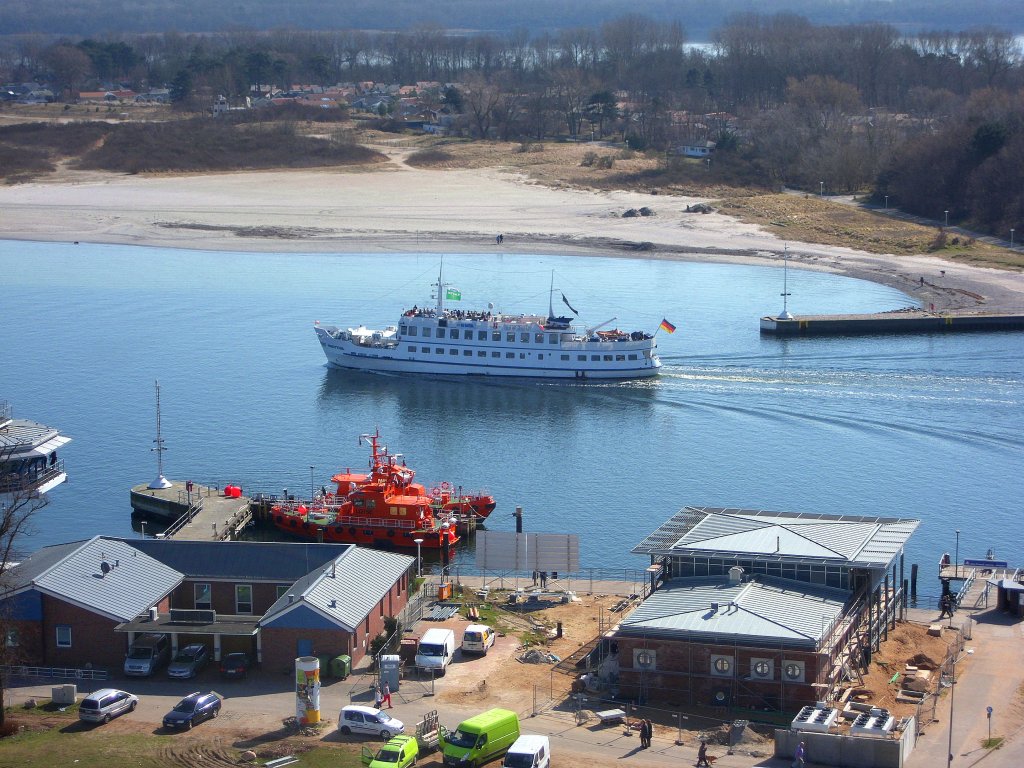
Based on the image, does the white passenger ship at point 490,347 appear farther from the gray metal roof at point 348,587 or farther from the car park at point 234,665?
the car park at point 234,665

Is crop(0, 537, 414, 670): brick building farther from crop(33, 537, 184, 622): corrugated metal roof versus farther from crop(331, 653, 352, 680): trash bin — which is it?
crop(331, 653, 352, 680): trash bin

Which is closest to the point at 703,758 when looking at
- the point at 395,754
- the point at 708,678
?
the point at 708,678

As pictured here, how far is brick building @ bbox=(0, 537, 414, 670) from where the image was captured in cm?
3469

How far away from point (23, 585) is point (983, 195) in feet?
315

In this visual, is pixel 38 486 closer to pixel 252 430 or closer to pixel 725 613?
pixel 252 430

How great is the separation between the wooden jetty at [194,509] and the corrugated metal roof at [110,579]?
32.0 ft

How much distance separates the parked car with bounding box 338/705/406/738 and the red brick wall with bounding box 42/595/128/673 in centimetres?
716

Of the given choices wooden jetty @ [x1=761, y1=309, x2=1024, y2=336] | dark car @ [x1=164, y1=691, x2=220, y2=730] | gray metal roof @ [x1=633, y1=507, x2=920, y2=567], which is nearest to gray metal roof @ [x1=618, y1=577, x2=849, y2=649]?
gray metal roof @ [x1=633, y1=507, x2=920, y2=567]

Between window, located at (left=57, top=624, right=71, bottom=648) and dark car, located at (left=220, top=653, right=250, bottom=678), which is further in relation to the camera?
window, located at (left=57, top=624, right=71, bottom=648)

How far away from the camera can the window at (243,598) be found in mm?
37656

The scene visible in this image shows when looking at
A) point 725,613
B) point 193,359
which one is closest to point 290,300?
point 193,359

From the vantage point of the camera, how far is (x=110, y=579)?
36.8 metres

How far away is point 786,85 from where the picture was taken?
18075cm

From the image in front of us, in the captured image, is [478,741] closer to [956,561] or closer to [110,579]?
[110,579]
